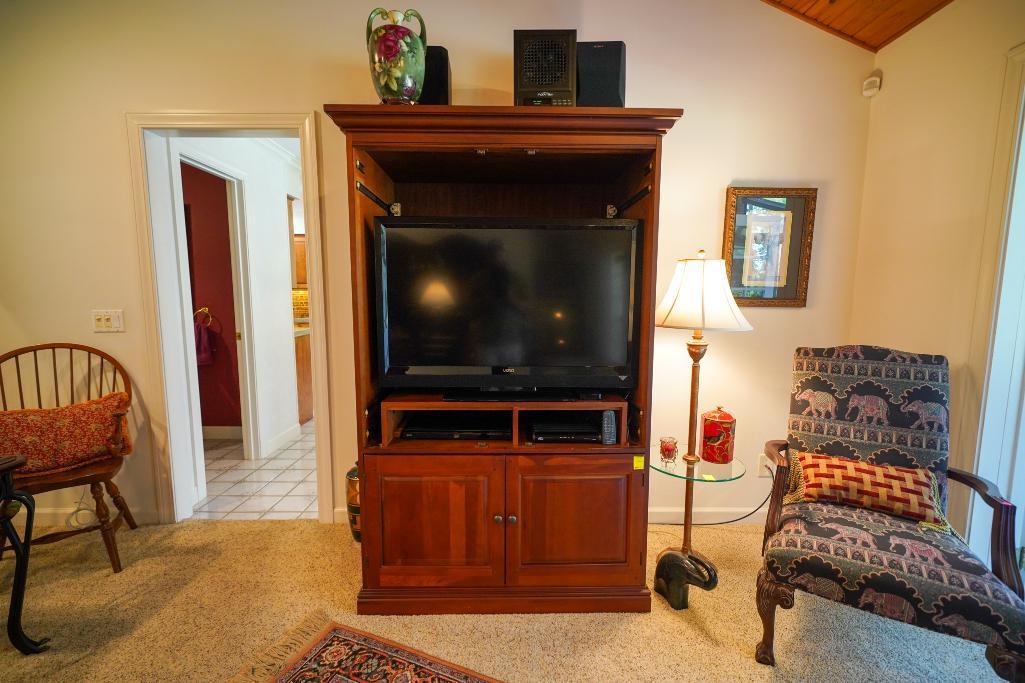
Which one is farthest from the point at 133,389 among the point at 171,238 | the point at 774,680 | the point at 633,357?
the point at 774,680

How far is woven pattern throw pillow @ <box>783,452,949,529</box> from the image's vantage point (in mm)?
1486

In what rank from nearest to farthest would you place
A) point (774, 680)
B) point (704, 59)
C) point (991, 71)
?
point (774, 680), point (991, 71), point (704, 59)

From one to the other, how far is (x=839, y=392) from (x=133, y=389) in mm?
3447

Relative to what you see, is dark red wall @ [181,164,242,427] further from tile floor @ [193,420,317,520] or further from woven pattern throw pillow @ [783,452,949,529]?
woven pattern throw pillow @ [783,452,949,529]

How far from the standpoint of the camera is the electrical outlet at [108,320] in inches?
83.8

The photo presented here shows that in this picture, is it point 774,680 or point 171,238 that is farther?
point 171,238

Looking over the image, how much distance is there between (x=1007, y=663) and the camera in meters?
1.15

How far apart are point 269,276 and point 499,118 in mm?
2758

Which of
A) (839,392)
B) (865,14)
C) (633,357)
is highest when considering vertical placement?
(865,14)

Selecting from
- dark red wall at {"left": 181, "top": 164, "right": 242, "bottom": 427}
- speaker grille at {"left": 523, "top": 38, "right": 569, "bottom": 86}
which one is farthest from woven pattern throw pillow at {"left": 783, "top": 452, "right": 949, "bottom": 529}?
dark red wall at {"left": 181, "top": 164, "right": 242, "bottom": 427}

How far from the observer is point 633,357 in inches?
66.7

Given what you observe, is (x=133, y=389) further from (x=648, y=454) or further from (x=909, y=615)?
(x=909, y=615)

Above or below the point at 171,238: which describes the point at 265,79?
above

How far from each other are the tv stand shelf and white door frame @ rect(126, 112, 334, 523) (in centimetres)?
74
